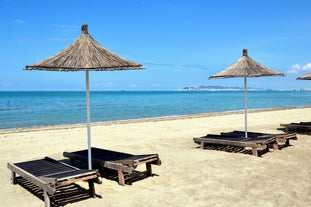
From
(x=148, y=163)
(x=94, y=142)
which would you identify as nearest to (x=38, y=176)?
(x=148, y=163)

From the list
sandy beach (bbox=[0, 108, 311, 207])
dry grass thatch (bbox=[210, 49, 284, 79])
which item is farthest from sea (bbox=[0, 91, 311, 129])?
dry grass thatch (bbox=[210, 49, 284, 79])

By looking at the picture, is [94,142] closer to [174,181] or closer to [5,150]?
[5,150]

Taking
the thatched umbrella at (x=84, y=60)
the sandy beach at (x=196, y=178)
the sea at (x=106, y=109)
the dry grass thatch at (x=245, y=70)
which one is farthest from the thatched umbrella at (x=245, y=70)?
the sea at (x=106, y=109)

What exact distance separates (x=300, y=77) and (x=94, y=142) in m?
7.94

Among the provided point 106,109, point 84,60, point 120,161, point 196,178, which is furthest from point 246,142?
point 106,109

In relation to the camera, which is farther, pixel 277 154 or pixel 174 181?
pixel 277 154

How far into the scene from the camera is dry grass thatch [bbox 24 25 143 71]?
5508 mm

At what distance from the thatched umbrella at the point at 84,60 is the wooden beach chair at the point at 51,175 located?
72 centimetres

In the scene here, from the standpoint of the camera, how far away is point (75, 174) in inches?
200

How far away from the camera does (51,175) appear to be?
5211 mm

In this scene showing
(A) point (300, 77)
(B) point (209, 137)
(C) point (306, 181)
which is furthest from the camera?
(A) point (300, 77)

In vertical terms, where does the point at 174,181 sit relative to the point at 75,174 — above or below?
below

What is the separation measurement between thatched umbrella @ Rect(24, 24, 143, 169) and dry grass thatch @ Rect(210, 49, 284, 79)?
12.6ft

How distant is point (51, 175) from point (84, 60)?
1911 millimetres
